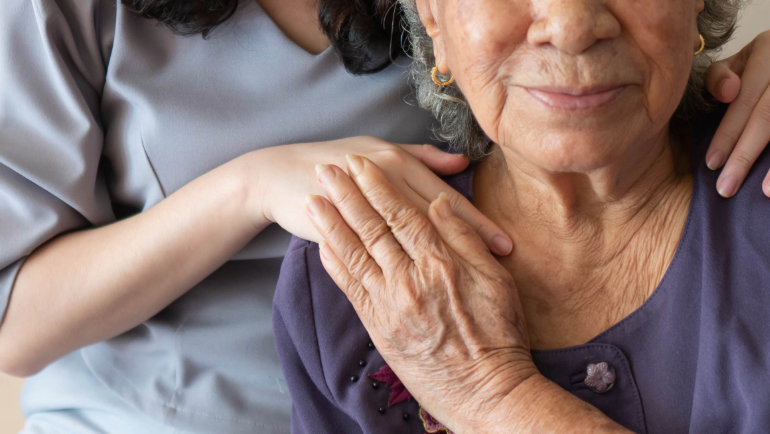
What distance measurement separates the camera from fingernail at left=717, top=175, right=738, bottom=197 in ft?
3.46

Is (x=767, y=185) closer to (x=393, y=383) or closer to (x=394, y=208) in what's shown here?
(x=394, y=208)

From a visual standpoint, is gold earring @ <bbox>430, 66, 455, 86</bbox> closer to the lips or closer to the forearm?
the lips

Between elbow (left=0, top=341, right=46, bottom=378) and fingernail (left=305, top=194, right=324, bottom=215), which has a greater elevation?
fingernail (left=305, top=194, right=324, bottom=215)

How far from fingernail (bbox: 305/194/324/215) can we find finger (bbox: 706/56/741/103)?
2.33ft

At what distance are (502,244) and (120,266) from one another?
2.54 feet

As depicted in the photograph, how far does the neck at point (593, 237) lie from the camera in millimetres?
1120

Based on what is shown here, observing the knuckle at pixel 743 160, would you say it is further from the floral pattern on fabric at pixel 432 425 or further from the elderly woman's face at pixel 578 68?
the floral pattern on fabric at pixel 432 425

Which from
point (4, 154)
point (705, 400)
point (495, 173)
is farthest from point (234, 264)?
point (705, 400)

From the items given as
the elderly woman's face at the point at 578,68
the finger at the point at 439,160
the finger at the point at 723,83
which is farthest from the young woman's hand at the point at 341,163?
the finger at the point at 723,83

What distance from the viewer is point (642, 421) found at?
1.07m

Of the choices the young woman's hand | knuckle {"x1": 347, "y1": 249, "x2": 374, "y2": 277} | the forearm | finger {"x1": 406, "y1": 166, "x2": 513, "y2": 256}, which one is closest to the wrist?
the young woman's hand

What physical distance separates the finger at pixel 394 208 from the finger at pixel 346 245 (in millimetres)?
60

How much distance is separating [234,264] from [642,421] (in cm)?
93

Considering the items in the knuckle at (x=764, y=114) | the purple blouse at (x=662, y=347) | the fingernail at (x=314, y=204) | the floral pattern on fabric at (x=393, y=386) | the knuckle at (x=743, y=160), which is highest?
the knuckle at (x=764, y=114)
